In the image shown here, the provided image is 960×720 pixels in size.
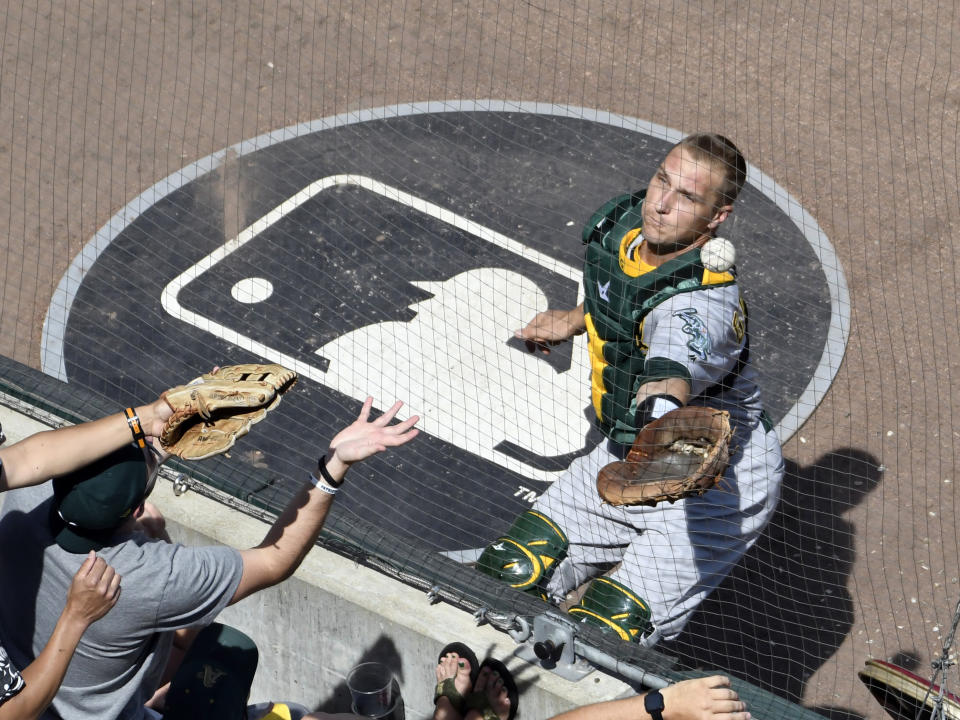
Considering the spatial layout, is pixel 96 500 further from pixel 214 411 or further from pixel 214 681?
pixel 214 681

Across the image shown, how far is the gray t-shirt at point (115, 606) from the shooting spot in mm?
3764

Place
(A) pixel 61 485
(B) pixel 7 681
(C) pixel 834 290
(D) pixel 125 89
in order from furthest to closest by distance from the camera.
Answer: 1. (D) pixel 125 89
2. (C) pixel 834 290
3. (A) pixel 61 485
4. (B) pixel 7 681

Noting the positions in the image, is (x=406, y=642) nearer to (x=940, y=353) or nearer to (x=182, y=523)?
(x=182, y=523)

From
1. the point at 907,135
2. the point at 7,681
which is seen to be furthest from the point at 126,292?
the point at 907,135

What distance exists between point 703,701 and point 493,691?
80 cm

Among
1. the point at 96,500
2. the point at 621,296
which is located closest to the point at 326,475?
the point at 96,500

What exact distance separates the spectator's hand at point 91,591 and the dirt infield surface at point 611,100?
388cm

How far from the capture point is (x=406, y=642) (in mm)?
4516

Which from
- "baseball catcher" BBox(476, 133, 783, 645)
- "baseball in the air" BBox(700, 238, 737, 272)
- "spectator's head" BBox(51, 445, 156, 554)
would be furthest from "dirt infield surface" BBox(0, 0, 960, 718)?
"spectator's head" BBox(51, 445, 156, 554)

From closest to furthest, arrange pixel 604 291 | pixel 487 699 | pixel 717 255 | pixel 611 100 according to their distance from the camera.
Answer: pixel 487 699 → pixel 717 255 → pixel 604 291 → pixel 611 100

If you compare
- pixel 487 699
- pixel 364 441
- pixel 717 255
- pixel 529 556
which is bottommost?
pixel 487 699

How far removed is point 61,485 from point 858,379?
4486mm

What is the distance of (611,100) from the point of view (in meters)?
8.70

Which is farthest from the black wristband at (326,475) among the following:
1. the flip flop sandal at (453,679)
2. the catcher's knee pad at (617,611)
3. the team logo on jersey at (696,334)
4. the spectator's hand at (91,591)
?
the team logo on jersey at (696,334)
